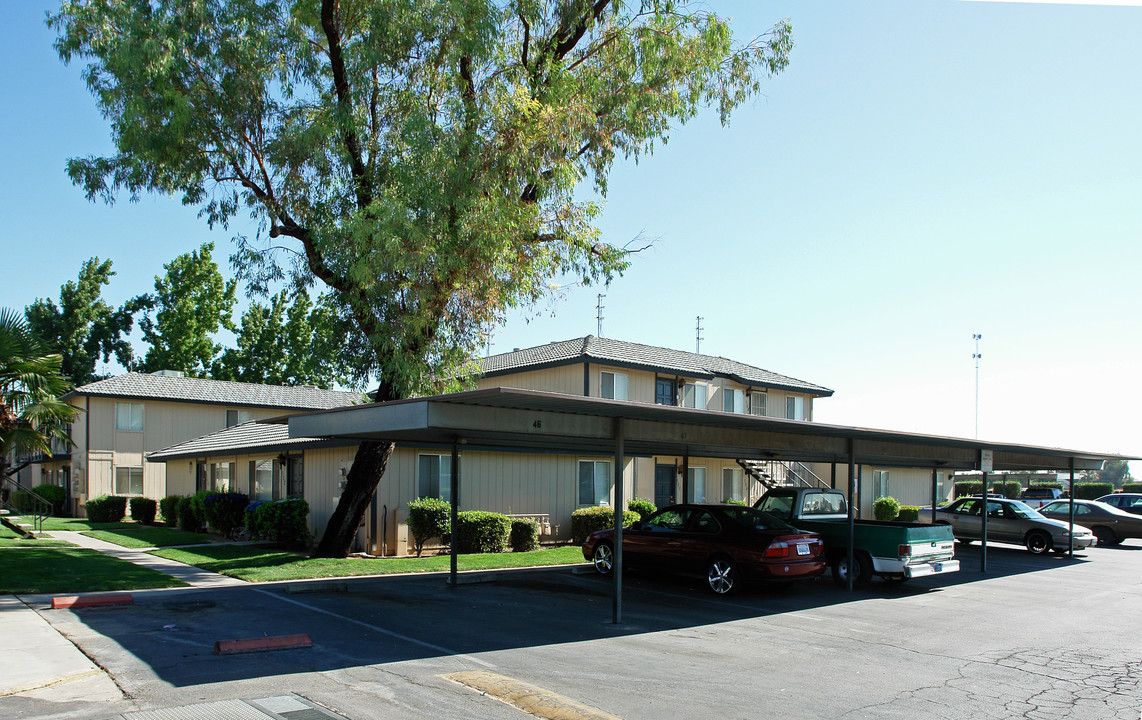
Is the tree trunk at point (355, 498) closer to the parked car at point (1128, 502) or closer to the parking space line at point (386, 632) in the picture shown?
the parking space line at point (386, 632)

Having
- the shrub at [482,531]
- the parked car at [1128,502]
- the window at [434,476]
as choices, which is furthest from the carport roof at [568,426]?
the parked car at [1128,502]

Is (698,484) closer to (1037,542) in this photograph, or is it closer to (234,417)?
(1037,542)

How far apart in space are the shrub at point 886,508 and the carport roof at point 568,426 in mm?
17178

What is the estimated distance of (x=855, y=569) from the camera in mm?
15594

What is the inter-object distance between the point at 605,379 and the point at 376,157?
1322cm

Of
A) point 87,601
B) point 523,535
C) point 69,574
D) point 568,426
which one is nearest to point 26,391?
point 69,574

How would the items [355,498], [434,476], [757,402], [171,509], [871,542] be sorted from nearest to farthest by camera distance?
[871,542]
[355,498]
[434,476]
[171,509]
[757,402]

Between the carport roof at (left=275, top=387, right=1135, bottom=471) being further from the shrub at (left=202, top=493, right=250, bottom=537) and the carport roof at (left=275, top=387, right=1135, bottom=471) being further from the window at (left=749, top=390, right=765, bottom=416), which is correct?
the window at (left=749, top=390, right=765, bottom=416)

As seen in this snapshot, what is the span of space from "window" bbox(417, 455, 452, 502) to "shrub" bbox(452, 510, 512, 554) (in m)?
1.06

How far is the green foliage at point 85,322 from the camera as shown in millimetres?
58969

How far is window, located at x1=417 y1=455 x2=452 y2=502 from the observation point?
21.1 meters

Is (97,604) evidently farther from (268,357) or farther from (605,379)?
(268,357)

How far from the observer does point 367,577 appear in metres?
15.7

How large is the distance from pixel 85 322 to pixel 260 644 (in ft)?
195
